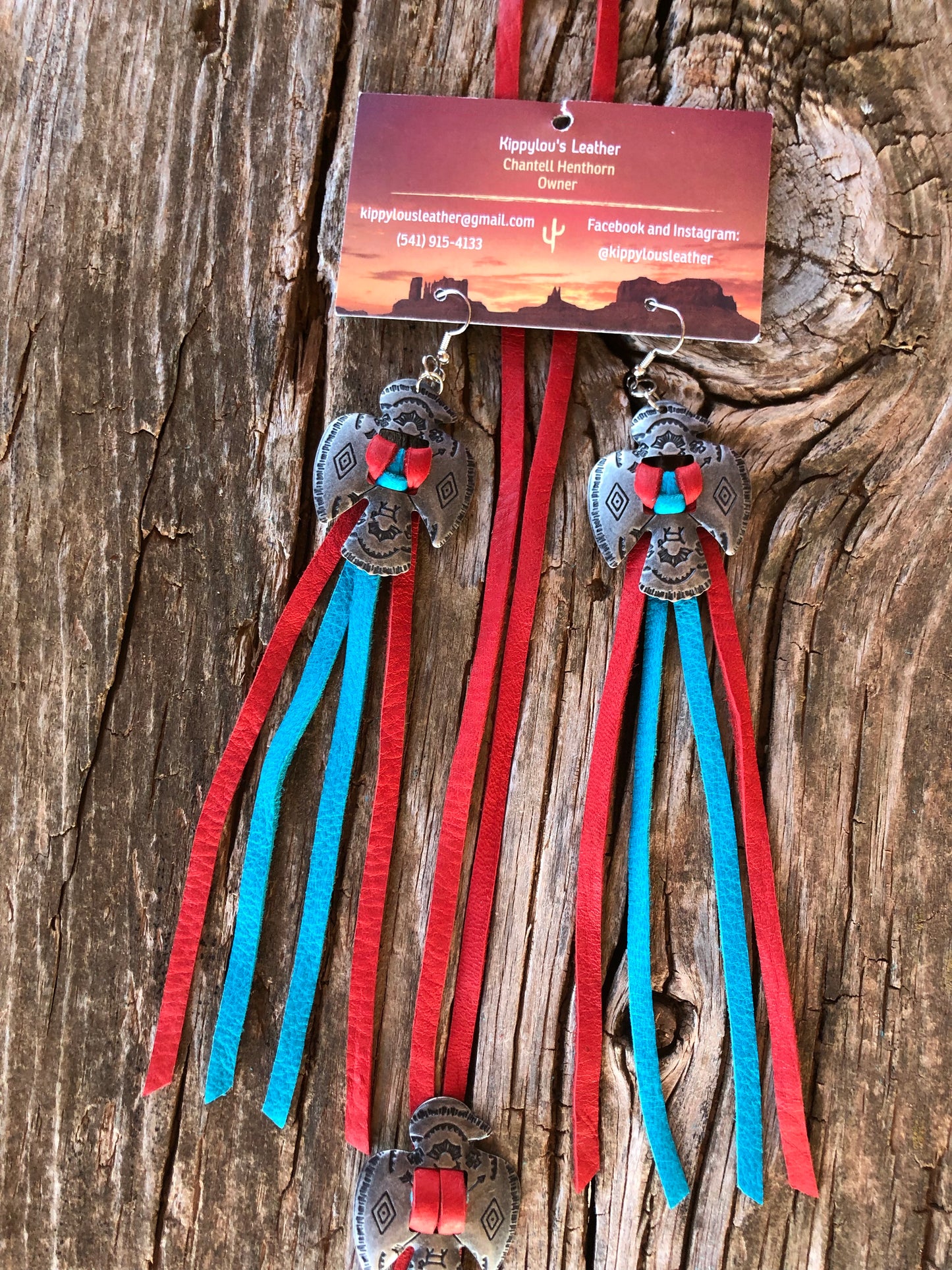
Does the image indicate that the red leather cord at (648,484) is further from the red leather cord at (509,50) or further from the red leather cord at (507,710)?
the red leather cord at (509,50)

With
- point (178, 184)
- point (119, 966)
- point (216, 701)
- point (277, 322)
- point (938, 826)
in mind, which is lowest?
point (119, 966)

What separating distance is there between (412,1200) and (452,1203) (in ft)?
0.17

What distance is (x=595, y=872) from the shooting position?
119 centimetres

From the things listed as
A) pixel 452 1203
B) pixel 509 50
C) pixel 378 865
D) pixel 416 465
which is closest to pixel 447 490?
pixel 416 465

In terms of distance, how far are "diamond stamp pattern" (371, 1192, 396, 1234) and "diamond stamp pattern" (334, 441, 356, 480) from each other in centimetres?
96

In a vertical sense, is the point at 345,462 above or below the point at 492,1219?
above

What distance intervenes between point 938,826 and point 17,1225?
1.43 m

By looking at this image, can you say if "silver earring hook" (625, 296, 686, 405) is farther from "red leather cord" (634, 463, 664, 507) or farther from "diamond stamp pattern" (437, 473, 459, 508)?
"diamond stamp pattern" (437, 473, 459, 508)

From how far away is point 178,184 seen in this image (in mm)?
1343

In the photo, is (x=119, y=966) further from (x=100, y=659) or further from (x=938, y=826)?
(x=938, y=826)

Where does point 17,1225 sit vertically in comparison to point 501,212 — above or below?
below

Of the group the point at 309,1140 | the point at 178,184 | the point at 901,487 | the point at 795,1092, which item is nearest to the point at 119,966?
the point at 309,1140

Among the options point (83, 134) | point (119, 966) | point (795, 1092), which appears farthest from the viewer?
point (83, 134)

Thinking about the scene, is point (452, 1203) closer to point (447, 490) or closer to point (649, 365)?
point (447, 490)
